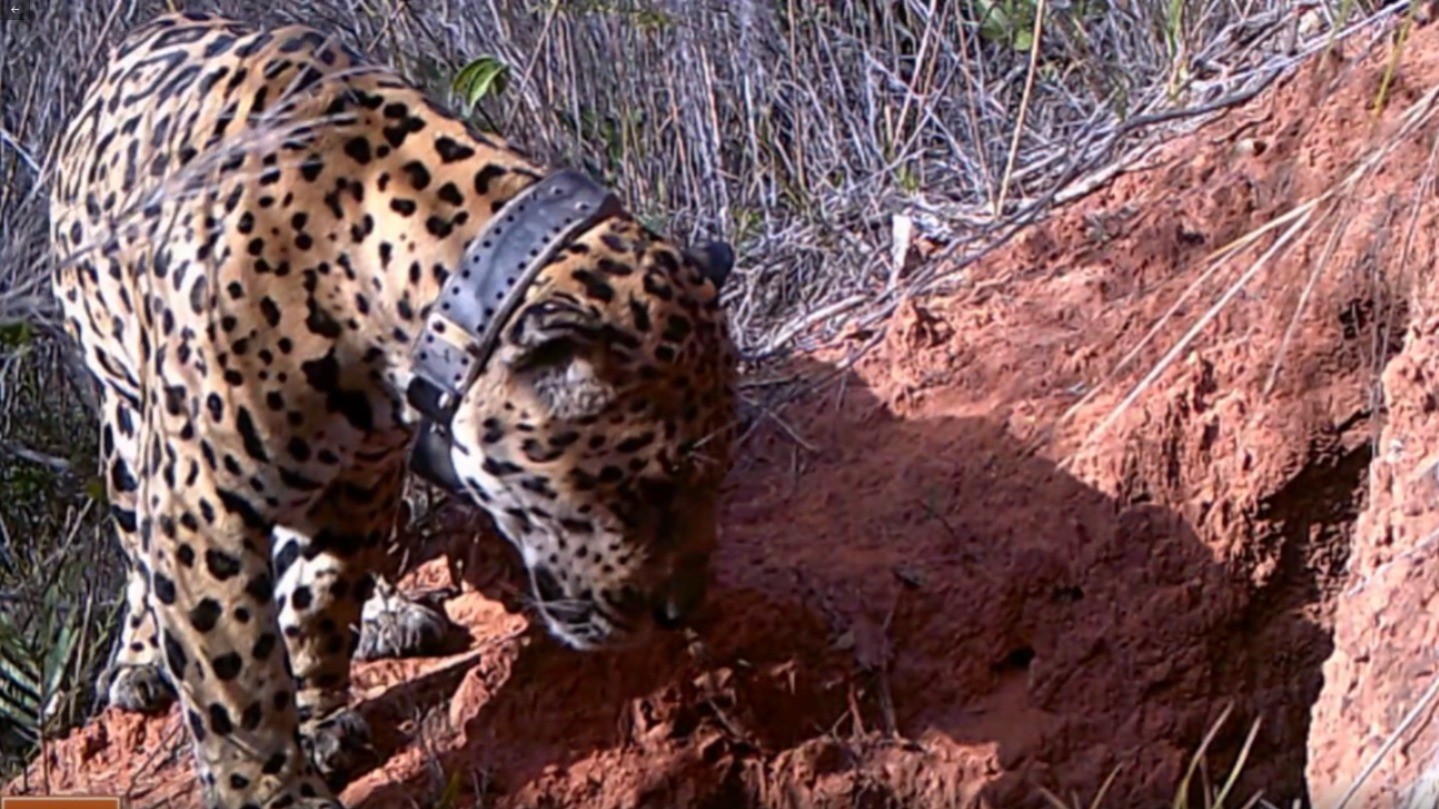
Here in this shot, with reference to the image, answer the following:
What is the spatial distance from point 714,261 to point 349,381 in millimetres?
769

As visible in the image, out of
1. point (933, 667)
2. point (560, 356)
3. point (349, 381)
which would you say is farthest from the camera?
point (933, 667)

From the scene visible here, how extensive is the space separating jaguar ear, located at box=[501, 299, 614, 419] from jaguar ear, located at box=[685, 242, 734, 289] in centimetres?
37

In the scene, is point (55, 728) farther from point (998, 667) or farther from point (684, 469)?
point (998, 667)

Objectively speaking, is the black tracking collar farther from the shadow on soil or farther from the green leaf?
the green leaf

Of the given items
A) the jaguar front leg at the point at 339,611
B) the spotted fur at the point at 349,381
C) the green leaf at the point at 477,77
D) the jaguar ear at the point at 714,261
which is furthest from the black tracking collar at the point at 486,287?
the green leaf at the point at 477,77

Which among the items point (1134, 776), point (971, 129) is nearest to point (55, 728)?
point (1134, 776)

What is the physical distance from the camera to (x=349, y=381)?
161 inches

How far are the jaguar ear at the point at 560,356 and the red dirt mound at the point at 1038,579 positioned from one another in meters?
0.91

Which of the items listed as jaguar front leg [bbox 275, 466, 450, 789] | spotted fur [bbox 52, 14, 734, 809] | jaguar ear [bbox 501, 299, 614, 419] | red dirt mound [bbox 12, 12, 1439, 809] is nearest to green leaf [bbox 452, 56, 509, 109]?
spotted fur [bbox 52, 14, 734, 809]

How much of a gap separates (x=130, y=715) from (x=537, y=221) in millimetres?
1704

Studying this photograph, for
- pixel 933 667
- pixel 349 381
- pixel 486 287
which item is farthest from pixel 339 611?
pixel 933 667

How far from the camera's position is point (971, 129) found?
6.02 metres

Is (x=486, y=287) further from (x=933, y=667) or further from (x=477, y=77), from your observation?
(x=477, y=77)

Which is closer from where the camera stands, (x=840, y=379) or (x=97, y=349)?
(x=97, y=349)
